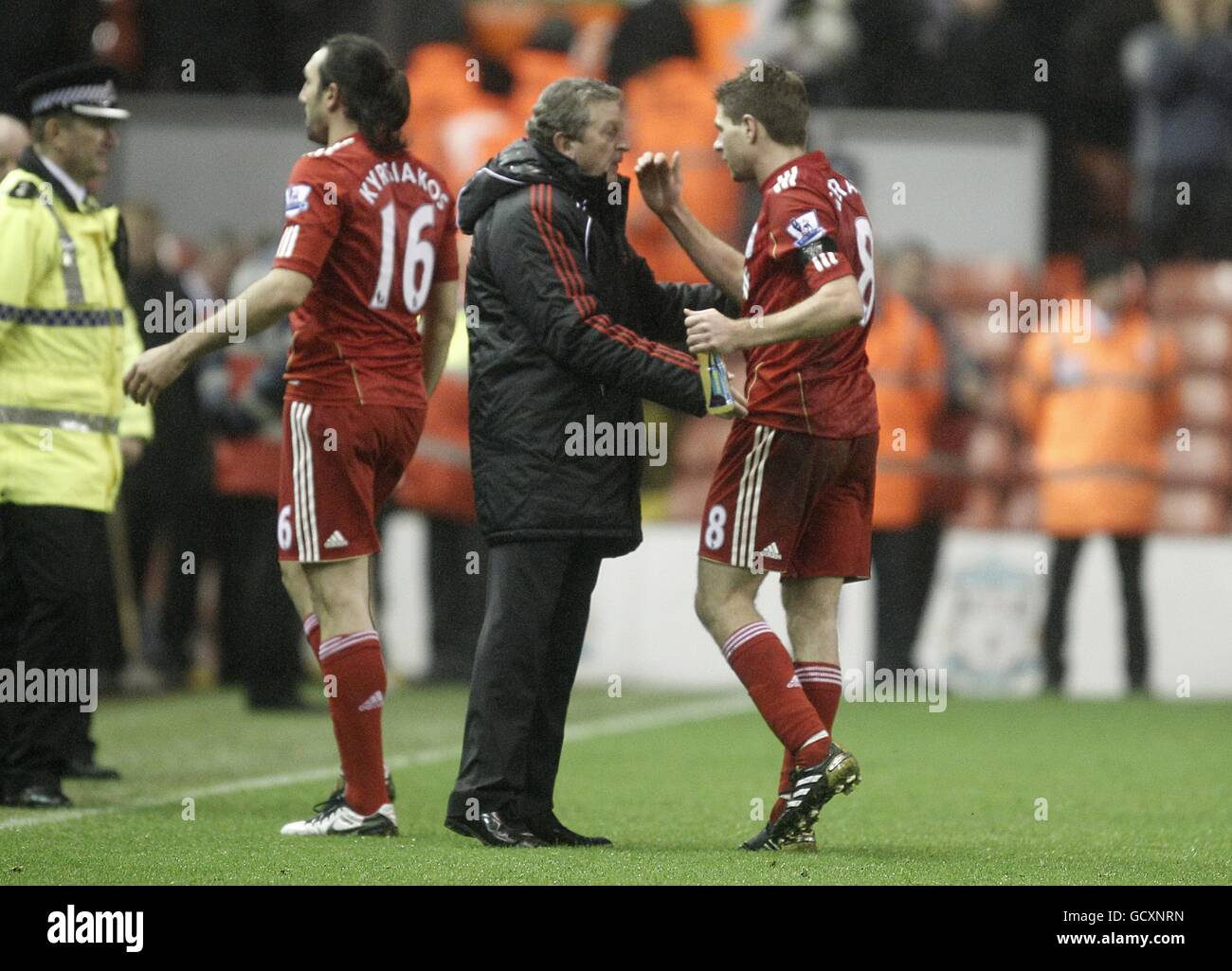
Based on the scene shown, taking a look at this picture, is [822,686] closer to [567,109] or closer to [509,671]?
[509,671]

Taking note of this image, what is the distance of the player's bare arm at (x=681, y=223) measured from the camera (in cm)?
617

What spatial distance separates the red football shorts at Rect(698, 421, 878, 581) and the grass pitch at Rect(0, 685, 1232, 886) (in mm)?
796

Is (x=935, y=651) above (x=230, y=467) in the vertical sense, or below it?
below

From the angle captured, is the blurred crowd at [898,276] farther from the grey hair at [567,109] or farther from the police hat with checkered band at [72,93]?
the grey hair at [567,109]

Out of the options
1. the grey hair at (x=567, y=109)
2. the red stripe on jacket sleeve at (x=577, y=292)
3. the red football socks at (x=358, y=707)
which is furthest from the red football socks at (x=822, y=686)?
the grey hair at (x=567, y=109)

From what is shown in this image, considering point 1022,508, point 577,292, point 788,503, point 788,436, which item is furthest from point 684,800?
point 1022,508

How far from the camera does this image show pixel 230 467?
436 inches

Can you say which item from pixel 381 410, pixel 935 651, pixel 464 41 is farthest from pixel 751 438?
pixel 464 41

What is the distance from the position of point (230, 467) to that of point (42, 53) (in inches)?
159

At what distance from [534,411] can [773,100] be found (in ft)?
3.50

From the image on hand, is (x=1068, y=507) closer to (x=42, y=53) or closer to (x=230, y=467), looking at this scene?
(x=230, y=467)

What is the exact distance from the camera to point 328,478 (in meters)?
6.16

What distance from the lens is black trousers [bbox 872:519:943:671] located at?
12.0 meters

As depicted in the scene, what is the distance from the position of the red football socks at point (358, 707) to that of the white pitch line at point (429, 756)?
0.95 metres
